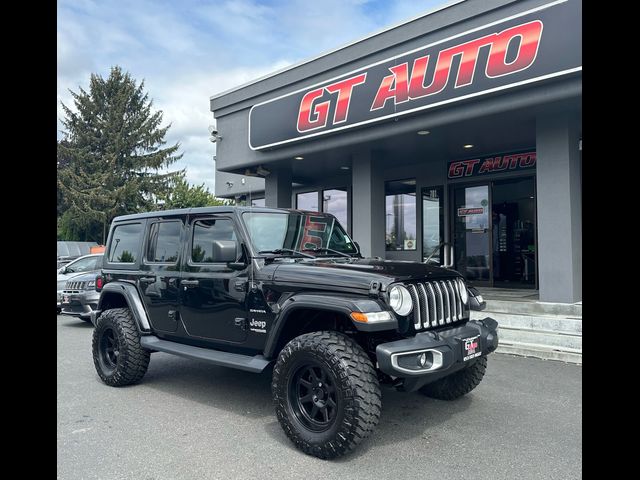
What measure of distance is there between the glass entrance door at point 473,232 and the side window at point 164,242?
867 cm

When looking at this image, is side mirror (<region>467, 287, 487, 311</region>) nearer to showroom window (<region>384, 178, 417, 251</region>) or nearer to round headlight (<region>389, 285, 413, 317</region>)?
round headlight (<region>389, 285, 413, 317</region>)

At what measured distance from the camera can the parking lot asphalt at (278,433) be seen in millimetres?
3312

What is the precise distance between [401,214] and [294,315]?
9.96 m

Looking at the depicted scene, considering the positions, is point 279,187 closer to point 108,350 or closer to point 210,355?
point 108,350

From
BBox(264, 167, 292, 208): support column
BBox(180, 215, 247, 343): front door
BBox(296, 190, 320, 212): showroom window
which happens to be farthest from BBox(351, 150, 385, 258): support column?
BBox(180, 215, 247, 343): front door

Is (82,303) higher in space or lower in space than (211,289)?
lower

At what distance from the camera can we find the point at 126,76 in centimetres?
3784

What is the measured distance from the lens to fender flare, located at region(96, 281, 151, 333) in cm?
528

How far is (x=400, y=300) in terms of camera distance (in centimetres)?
361

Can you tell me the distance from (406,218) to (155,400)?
9.73m

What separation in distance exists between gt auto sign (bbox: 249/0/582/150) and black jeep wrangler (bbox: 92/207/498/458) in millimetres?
4293

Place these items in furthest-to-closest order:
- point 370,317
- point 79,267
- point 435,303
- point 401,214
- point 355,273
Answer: point 401,214
point 79,267
point 435,303
point 355,273
point 370,317

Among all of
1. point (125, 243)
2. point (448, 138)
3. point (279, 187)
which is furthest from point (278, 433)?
point (279, 187)

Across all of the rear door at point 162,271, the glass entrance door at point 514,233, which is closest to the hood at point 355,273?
the rear door at point 162,271
